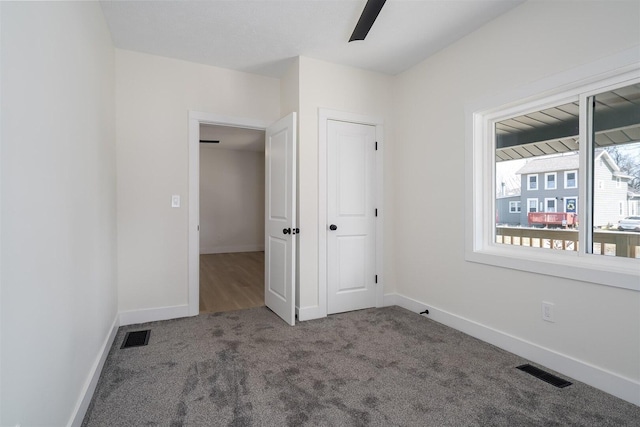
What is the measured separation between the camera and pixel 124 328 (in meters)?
3.04

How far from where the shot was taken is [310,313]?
3316mm

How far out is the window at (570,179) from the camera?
2316 mm

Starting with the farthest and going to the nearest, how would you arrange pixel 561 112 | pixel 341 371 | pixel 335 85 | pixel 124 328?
pixel 335 85, pixel 124 328, pixel 561 112, pixel 341 371

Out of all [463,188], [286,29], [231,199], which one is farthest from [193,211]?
[231,199]

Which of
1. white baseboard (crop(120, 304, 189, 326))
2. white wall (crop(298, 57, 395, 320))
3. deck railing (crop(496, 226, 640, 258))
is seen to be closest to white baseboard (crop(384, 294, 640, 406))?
deck railing (crop(496, 226, 640, 258))

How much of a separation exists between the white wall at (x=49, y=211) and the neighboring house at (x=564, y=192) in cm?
310

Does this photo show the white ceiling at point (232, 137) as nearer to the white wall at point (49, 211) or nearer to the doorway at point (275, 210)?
the doorway at point (275, 210)

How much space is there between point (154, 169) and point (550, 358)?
12.4 ft

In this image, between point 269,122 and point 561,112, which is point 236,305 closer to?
point 269,122

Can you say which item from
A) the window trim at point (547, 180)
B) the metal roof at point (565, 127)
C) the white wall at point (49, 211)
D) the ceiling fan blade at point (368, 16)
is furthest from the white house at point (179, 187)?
the ceiling fan blade at point (368, 16)

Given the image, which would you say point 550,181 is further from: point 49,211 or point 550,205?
point 49,211

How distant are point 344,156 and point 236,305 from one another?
213 cm

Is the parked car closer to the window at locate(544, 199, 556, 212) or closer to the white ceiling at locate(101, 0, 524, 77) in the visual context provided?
the window at locate(544, 199, 556, 212)

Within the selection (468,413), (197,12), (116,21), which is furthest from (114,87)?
(468,413)
